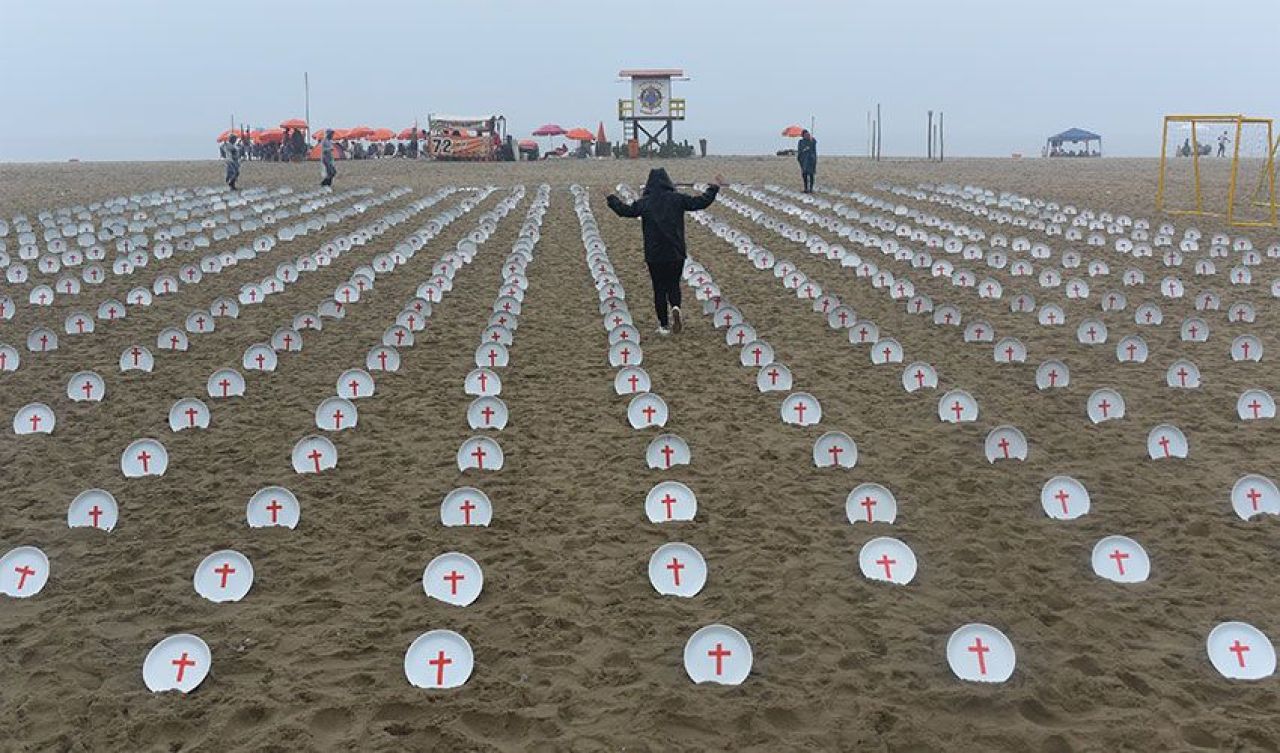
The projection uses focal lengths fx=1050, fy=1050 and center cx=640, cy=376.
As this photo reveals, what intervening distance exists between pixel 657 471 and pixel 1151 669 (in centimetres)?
342

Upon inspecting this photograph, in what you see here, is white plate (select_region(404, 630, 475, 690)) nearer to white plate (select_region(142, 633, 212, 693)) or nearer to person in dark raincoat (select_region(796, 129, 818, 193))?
white plate (select_region(142, 633, 212, 693))

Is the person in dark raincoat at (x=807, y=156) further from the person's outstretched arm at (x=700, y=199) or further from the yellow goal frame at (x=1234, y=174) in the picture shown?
the person's outstretched arm at (x=700, y=199)

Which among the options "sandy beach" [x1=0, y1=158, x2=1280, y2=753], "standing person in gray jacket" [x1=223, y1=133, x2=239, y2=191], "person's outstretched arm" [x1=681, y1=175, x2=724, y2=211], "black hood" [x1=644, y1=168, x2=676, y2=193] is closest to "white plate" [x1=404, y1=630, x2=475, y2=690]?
"sandy beach" [x1=0, y1=158, x2=1280, y2=753]

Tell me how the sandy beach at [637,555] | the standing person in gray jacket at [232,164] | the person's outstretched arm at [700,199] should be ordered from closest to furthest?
the sandy beach at [637,555] → the person's outstretched arm at [700,199] → the standing person in gray jacket at [232,164]

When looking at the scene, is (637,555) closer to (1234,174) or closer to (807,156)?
(1234,174)

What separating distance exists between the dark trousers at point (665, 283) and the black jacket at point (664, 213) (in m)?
0.06

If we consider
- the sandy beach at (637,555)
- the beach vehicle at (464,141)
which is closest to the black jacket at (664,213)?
the sandy beach at (637,555)

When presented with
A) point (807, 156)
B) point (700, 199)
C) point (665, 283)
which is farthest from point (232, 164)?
point (700, 199)

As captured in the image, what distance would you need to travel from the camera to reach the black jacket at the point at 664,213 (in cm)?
1084

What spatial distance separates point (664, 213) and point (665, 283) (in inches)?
29.4

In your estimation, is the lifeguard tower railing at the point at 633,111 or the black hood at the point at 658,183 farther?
the lifeguard tower railing at the point at 633,111

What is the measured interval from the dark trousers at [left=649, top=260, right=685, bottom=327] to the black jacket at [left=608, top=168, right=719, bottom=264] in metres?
0.06

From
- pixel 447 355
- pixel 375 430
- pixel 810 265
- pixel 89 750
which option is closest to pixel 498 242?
pixel 810 265

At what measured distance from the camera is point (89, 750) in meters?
4.14
